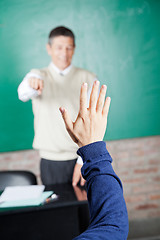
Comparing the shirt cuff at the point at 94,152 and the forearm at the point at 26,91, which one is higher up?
the forearm at the point at 26,91

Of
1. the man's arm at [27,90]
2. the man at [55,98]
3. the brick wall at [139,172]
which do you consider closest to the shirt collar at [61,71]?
the man at [55,98]

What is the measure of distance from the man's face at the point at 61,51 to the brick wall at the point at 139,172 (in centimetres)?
87

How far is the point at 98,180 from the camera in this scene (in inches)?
23.2

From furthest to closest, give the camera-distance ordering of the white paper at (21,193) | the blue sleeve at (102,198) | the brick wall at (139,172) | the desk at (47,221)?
the brick wall at (139,172) < the white paper at (21,193) < the desk at (47,221) < the blue sleeve at (102,198)

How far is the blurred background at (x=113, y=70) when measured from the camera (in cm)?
232

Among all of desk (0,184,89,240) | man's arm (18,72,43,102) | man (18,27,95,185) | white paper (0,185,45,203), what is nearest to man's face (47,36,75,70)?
man (18,27,95,185)

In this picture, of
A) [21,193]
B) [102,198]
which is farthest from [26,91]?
[102,198]

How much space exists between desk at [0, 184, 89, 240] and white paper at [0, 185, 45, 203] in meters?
0.12

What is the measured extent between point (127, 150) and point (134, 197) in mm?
489

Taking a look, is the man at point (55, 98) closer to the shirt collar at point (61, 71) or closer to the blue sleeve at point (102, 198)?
the shirt collar at point (61, 71)

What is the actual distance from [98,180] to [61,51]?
6.30 ft

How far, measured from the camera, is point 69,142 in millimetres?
2229

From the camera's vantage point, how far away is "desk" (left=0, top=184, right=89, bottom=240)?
1354 millimetres

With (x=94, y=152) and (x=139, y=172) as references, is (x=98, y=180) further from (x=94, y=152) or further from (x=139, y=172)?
(x=139, y=172)
